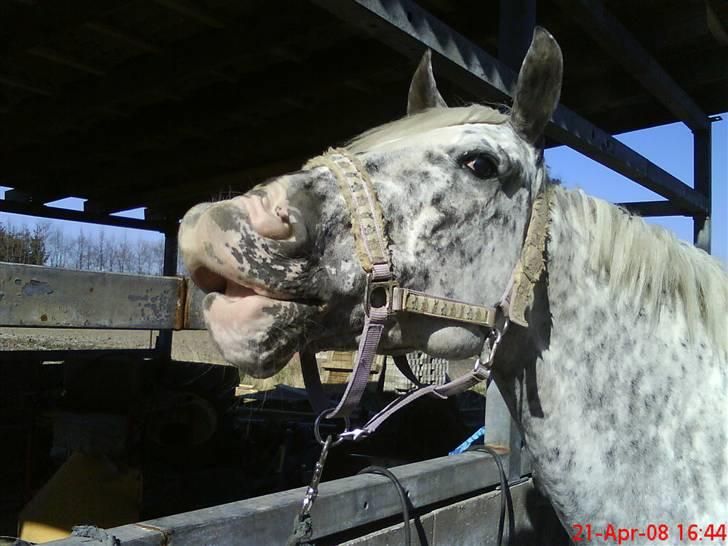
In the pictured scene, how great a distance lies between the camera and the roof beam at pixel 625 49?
3045 millimetres

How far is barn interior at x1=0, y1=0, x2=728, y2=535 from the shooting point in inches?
123

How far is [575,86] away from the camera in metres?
4.38

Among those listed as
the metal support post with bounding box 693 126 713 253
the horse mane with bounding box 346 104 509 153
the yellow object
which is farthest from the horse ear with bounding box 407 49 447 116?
the metal support post with bounding box 693 126 713 253

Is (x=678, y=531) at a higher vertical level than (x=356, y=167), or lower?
lower

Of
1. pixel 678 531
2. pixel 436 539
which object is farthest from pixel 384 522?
pixel 678 531

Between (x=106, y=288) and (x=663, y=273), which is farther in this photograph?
(x=663, y=273)

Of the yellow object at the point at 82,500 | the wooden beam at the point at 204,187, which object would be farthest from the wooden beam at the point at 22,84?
the yellow object at the point at 82,500

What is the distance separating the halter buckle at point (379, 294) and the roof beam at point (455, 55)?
960 mm

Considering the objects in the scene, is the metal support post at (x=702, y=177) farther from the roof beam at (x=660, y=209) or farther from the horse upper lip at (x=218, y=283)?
the horse upper lip at (x=218, y=283)

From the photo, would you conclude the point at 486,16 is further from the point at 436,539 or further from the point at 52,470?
the point at 52,470

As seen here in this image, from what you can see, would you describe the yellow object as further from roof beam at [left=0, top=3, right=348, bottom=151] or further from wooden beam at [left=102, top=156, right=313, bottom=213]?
wooden beam at [left=102, top=156, right=313, bottom=213]

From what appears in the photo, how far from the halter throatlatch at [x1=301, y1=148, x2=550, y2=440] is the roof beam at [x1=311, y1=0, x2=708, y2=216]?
67cm

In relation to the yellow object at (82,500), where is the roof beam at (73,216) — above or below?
above

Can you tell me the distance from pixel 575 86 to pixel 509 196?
10.9ft
